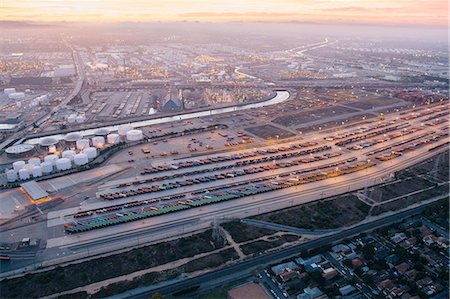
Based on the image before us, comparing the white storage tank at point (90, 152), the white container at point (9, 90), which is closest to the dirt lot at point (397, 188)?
the white storage tank at point (90, 152)

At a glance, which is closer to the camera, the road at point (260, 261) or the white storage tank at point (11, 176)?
the road at point (260, 261)

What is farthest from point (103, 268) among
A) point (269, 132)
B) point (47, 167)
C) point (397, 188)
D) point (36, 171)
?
point (269, 132)

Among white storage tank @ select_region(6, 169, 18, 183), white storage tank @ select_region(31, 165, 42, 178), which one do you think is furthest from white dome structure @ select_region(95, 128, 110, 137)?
white storage tank @ select_region(6, 169, 18, 183)

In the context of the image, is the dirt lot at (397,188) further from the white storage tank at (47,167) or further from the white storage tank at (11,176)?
the white storage tank at (11,176)

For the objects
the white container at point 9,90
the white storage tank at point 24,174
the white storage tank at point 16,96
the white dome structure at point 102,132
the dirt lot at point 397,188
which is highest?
the white container at point 9,90

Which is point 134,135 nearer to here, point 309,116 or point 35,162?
point 35,162
